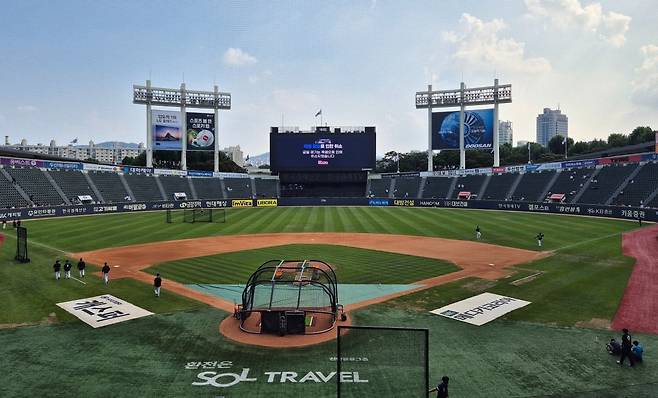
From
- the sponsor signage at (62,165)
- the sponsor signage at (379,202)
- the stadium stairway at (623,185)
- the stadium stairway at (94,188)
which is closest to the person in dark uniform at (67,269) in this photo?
the stadium stairway at (94,188)

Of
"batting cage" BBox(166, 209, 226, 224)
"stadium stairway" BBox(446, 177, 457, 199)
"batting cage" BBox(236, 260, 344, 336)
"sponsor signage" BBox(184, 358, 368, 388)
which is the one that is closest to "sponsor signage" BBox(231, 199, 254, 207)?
"batting cage" BBox(166, 209, 226, 224)

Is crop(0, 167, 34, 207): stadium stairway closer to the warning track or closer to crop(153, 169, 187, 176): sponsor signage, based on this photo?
crop(153, 169, 187, 176): sponsor signage

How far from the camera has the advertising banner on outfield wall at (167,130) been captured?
8419 centimetres

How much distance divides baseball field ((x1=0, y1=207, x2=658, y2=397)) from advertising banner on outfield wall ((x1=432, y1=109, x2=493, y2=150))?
1792 inches

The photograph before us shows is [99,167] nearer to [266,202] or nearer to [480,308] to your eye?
[266,202]

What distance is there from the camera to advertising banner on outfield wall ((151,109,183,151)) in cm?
8419

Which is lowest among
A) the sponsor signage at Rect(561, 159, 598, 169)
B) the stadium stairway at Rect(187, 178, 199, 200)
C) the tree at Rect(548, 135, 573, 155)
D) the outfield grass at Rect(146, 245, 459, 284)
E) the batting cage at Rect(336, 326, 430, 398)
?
the batting cage at Rect(336, 326, 430, 398)

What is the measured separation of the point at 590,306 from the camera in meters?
20.2

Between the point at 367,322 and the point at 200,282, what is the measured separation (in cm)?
1117

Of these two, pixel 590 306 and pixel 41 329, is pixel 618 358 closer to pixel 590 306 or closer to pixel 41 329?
pixel 590 306

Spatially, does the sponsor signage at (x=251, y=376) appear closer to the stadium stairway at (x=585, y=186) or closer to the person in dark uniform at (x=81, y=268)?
the person in dark uniform at (x=81, y=268)

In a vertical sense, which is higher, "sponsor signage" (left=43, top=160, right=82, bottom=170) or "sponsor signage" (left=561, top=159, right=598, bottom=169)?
"sponsor signage" (left=561, top=159, right=598, bottom=169)

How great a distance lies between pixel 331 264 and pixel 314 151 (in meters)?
60.4

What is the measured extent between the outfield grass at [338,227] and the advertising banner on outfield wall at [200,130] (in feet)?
94.4
